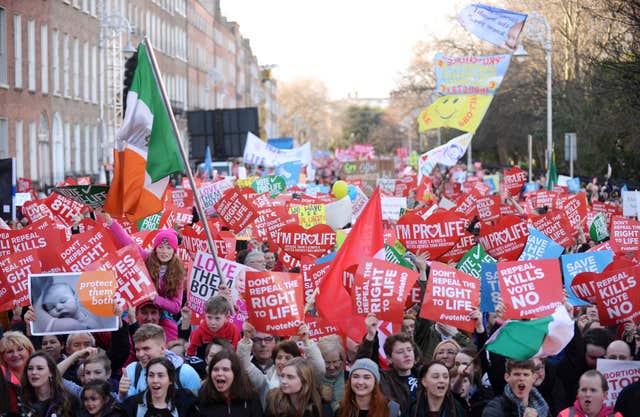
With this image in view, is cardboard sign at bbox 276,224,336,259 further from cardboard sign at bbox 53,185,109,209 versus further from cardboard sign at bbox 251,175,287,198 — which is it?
cardboard sign at bbox 251,175,287,198

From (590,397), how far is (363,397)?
136 centimetres

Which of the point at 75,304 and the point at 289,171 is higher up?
the point at 289,171

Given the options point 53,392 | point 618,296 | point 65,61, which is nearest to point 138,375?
point 53,392

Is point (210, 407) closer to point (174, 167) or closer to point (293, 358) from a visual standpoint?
point (293, 358)

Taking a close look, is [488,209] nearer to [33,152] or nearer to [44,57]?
[33,152]

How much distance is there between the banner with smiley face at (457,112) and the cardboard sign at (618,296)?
645 inches

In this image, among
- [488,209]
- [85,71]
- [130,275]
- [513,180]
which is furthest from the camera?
[85,71]

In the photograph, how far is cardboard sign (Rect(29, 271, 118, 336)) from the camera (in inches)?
340

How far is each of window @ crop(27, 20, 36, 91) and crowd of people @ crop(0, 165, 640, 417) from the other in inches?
1252

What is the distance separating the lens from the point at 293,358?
7.56 meters

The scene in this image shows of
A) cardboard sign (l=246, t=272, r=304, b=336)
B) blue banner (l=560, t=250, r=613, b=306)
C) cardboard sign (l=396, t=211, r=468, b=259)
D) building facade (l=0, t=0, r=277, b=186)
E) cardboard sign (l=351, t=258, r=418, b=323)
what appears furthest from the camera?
building facade (l=0, t=0, r=277, b=186)

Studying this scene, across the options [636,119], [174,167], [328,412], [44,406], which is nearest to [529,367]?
[328,412]

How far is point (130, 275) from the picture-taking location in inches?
370

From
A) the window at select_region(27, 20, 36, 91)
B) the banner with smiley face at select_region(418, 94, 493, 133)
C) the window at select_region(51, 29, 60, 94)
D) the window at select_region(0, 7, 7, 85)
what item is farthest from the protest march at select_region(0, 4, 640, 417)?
the window at select_region(51, 29, 60, 94)
